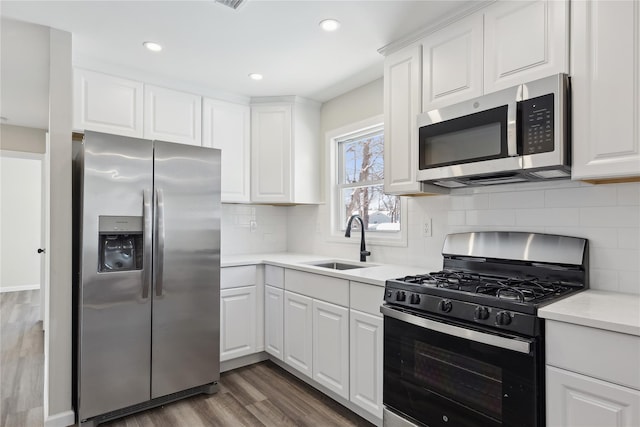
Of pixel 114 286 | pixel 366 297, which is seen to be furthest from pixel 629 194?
pixel 114 286

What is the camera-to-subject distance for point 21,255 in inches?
264

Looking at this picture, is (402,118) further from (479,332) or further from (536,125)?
(479,332)

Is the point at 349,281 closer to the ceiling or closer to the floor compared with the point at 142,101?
closer to the floor

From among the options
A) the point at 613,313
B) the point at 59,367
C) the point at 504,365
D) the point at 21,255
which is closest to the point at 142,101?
the point at 59,367

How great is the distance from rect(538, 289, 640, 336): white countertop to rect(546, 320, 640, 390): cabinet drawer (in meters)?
0.03

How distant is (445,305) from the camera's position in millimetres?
1688

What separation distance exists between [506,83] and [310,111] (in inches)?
81.6

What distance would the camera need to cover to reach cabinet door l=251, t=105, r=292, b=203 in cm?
346

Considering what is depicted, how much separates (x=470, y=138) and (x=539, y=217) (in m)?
0.58

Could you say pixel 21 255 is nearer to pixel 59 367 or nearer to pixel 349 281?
pixel 59 367

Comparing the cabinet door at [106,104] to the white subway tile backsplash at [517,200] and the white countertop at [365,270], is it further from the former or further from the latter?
the white subway tile backsplash at [517,200]

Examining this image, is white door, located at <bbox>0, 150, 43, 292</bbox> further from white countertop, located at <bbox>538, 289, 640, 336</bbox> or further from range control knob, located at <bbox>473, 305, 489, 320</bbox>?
white countertop, located at <bbox>538, 289, 640, 336</bbox>

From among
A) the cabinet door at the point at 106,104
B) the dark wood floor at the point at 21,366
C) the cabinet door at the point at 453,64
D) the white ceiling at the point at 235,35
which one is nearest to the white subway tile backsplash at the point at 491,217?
the cabinet door at the point at 453,64

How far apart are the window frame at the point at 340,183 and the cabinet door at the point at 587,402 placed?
5.11ft
